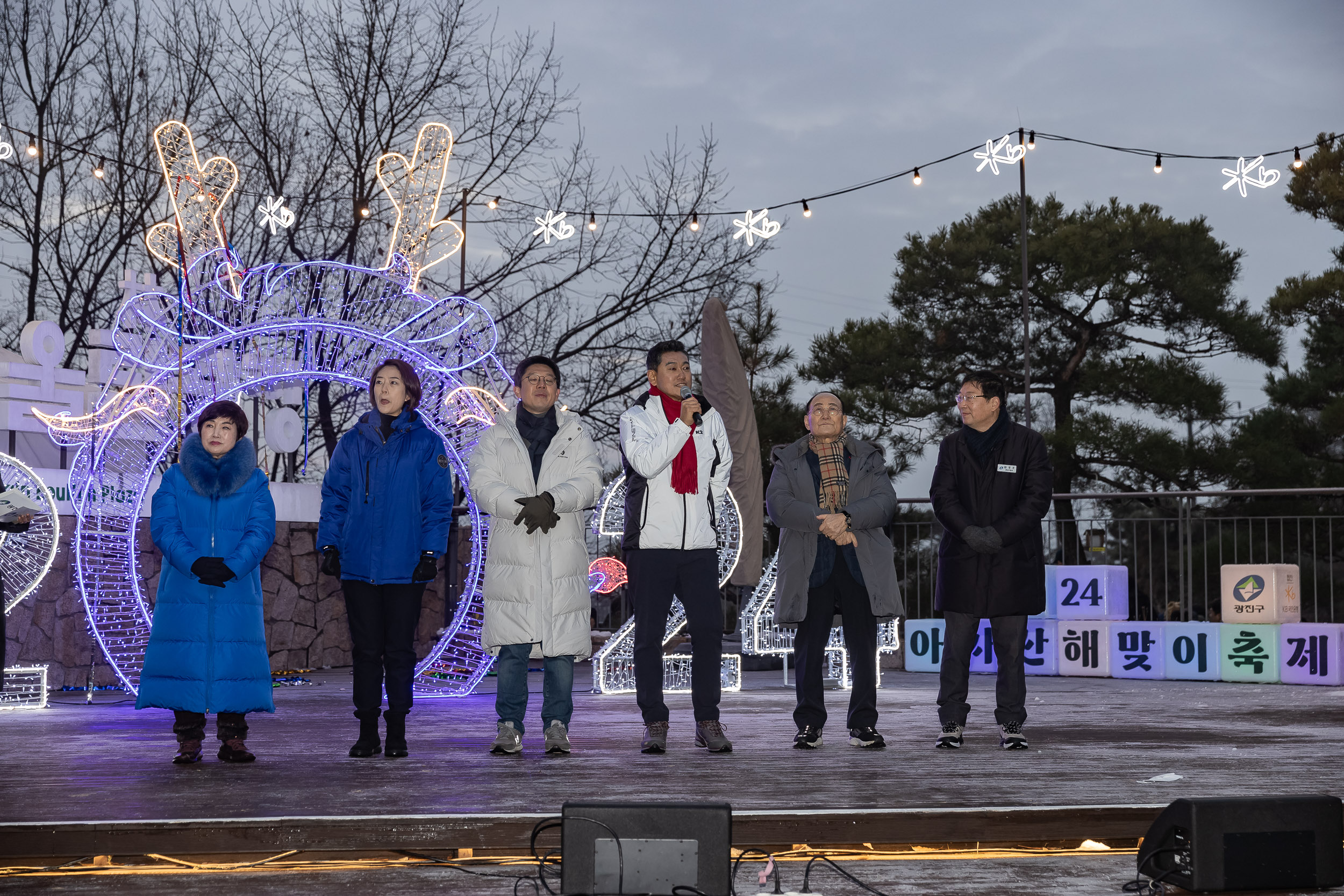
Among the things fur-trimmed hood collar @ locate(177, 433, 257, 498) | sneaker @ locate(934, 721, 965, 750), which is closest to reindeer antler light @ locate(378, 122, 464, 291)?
fur-trimmed hood collar @ locate(177, 433, 257, 498)

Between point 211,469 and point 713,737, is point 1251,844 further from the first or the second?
point 211,469

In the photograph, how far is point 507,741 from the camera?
16.3 feet

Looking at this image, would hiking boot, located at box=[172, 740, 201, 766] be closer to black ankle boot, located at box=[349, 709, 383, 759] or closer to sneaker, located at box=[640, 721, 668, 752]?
black ankle boot, located at box=[349, 709, 383, 759]

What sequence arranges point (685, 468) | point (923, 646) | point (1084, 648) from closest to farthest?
1. point (685, 468)
2. point (1084, 648)
3. point (923, 646)

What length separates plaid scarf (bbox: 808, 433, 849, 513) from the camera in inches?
211

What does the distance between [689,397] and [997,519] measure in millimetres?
1405

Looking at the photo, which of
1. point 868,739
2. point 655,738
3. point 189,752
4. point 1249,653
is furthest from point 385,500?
point 1249,653

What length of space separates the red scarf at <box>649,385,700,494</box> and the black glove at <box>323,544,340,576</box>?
1.32 metres

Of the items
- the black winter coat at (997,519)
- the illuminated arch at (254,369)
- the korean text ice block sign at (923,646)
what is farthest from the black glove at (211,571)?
the korean text ice block sign at (923,646)

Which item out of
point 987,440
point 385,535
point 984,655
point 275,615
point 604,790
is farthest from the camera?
point 275,615

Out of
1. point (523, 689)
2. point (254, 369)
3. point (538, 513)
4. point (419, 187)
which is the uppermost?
point (419, 187)

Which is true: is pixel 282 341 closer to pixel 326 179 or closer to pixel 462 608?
pixel 462 608

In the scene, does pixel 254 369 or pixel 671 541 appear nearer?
pixel 671 541

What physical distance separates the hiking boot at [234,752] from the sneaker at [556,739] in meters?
1.09
